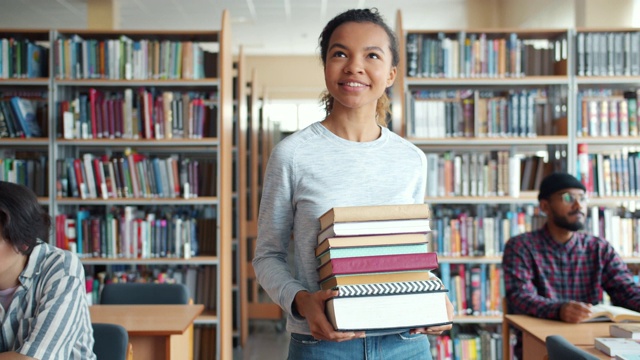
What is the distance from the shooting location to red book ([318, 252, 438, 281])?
0.98 meters

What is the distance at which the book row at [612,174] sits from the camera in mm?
4434

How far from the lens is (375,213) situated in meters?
1.02

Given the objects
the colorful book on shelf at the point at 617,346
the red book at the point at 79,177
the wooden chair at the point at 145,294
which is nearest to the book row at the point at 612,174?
the colorful book on shelf at the point at 617,346

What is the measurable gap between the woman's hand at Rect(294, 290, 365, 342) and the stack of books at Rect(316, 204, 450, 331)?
0.01 meters

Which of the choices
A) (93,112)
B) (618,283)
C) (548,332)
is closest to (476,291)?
(618,283)

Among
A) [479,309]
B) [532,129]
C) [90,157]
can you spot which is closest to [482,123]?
[532,129]

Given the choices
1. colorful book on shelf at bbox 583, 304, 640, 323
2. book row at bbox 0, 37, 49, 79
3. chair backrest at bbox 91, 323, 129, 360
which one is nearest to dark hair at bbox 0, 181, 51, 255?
chair backrest at bbox 91, 323, 129, 360

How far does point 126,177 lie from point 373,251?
12.8 feet

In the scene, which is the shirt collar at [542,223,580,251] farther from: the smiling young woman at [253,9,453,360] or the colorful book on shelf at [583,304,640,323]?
the smiling young woman at [253,9,453,360]

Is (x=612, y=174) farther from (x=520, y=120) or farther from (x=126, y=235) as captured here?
(x=126, y=235)

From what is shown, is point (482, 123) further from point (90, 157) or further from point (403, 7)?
point (403, 7)

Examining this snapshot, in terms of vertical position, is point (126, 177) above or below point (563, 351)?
above

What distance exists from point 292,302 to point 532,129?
3794 mm

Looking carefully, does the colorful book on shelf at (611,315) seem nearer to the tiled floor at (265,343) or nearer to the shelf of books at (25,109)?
the tiled floor at (265,343)
